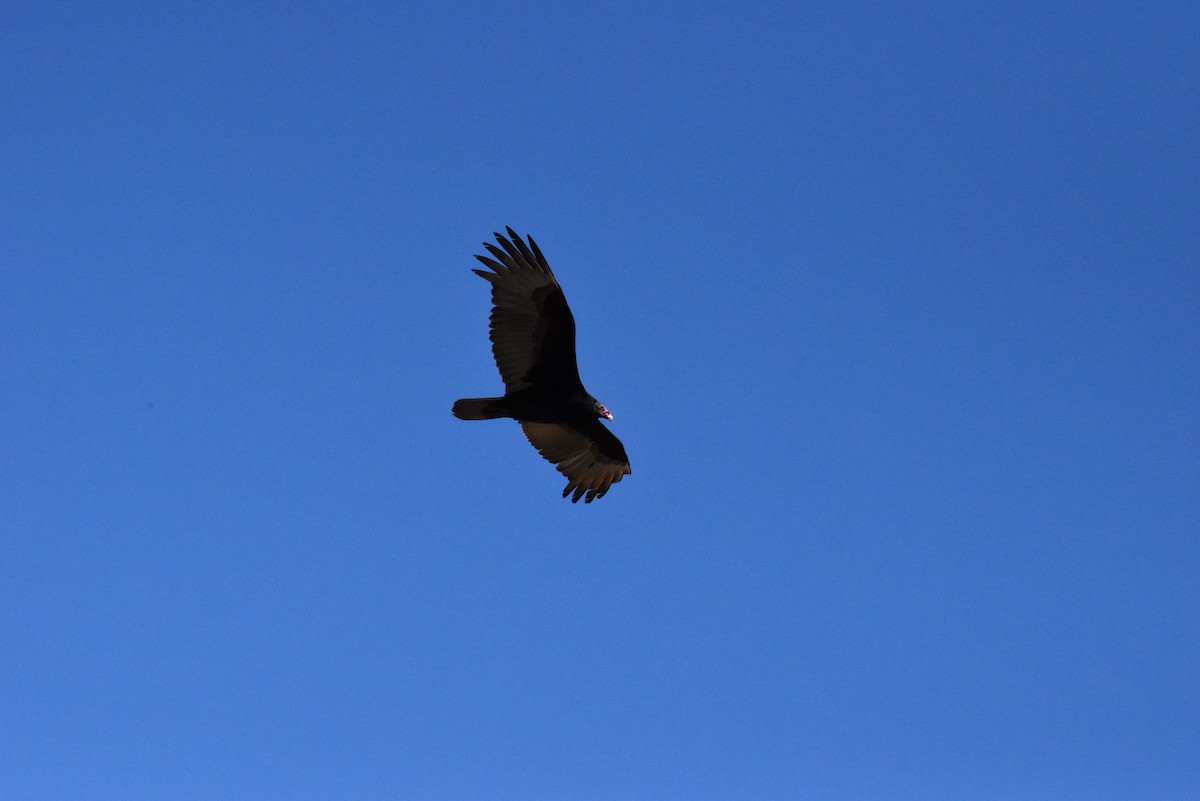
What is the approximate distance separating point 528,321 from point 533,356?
0.49m

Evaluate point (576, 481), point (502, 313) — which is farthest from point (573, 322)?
point (576, 481)

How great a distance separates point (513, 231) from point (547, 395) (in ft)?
7.42

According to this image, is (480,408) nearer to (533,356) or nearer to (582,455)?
(533,356)

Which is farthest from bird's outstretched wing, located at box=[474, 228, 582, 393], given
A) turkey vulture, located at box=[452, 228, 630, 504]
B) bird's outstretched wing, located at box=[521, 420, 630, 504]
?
bird's outstretched wing, located at box=[521, 420, 630, 504]

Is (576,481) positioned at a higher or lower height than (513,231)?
lower

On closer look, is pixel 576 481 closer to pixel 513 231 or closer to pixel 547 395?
pixel 547 395

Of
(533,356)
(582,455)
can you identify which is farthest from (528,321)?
(582,455)

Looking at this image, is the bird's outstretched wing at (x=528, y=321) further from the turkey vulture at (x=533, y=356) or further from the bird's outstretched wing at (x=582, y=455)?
the bird's outstretched wing at (x=582, y=455)

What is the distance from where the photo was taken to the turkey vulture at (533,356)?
17.6 m

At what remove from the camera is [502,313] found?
699 inches

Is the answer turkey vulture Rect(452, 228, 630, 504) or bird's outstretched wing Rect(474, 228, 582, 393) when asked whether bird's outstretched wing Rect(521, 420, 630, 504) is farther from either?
bird's outstretched wing Rect(474, 228, 582, 393)

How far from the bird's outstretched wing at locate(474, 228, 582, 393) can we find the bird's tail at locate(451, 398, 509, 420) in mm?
281

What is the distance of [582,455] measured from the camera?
19.2m

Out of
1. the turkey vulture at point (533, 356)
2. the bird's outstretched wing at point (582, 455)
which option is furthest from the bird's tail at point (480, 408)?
the bird's outstretched wing at point (582, 455)
